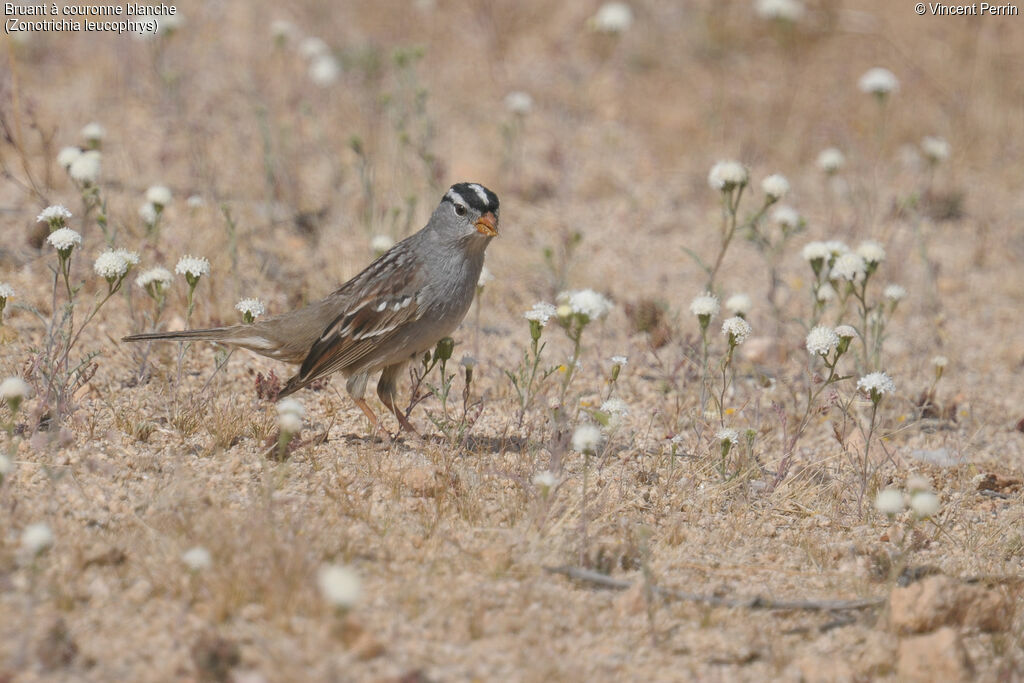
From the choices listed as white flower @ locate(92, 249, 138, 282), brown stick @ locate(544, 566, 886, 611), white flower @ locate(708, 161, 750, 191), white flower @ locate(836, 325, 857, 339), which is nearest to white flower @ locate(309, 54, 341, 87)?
white flower @ locate(708, 161, 750, 191)

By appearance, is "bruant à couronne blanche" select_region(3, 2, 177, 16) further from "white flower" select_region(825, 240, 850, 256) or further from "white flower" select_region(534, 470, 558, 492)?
"white flower" select_region(534, 470, 558, 492)

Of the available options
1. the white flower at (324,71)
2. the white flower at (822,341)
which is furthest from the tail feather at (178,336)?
the white flower at (324,71)

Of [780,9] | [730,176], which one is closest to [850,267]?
[730,176]

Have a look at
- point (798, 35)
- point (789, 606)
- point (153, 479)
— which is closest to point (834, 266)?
point (789, 606)

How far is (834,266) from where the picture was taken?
6594mm

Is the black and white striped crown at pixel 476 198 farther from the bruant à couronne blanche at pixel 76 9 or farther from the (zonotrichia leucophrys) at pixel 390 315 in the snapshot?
the bruant à couronne blanche at pixel 76 9

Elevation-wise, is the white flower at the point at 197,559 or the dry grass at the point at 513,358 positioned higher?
the dry grass at the point at 513,358

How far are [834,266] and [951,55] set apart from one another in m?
6.62

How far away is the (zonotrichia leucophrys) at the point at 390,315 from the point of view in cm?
620

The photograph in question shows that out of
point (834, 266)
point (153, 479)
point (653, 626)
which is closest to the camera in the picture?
point (653, 626)

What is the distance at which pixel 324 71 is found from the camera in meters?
9.83

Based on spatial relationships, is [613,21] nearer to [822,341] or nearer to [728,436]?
[822,341]

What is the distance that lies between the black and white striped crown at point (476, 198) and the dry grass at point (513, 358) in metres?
1.12

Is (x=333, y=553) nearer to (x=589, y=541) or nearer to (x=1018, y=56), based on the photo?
(x=589, y=541)
